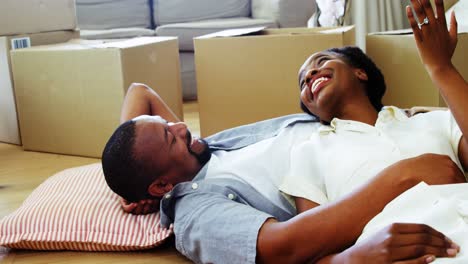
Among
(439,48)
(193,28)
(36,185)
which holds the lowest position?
(36,185)

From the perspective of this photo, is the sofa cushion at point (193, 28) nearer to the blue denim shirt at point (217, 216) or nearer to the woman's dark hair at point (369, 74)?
the woman's dark hair at point (369, 74)

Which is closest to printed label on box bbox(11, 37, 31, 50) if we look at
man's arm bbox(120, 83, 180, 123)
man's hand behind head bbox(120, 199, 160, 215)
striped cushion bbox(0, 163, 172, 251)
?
man's arm bbox(120, 83, 180, 123)

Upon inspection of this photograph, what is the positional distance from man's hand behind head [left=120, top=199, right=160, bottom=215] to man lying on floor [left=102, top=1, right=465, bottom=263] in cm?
3

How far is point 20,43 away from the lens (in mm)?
2314

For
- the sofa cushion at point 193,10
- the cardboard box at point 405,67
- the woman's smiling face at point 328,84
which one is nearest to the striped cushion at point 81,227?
the woman's smiling face at point 328,84

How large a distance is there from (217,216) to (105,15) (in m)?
2.78

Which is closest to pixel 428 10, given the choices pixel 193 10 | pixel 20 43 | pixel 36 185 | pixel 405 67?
pixel 405 67

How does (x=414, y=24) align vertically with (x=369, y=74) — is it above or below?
above

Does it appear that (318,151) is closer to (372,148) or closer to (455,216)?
(372,148)

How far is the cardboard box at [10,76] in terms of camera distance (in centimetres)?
231

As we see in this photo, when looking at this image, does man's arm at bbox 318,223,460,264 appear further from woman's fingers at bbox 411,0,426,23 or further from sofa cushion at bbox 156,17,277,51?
sofa cushion at bbox 156,17,277,51

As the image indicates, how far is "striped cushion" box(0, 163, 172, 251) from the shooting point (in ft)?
4.29

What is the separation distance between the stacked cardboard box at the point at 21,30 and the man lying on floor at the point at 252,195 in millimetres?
1158

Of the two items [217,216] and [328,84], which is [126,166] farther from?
[328,84]
